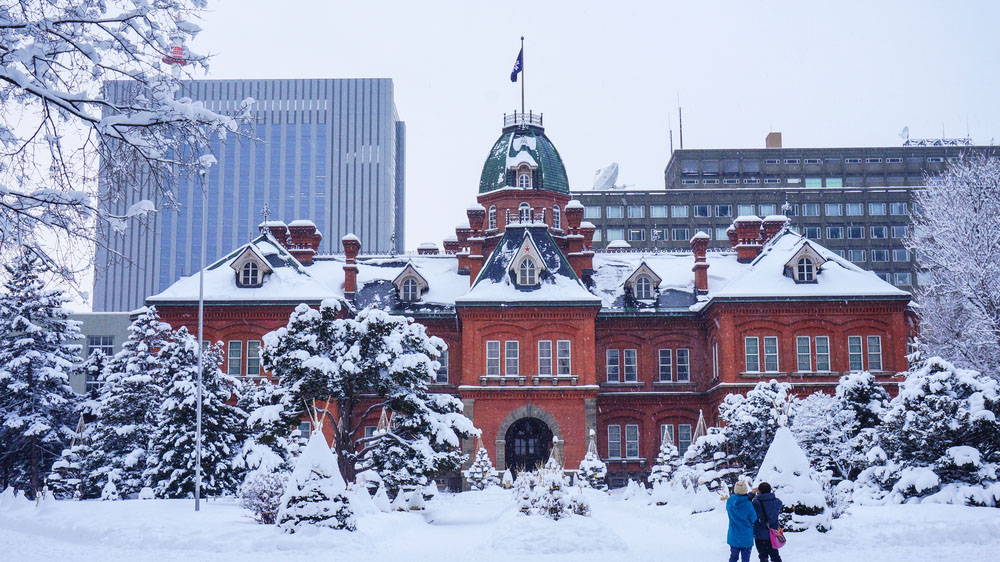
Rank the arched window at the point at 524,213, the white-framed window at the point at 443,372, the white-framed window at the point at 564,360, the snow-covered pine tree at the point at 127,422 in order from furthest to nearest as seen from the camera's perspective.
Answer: the arched window at the point at 524,213 → the white-framed window at the point at 443,372 → the white-framed window at the point at 564,360 → the snow-covered pine tree at the point at 127,422

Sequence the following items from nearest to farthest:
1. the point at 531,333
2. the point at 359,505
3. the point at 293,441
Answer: the point at 359,505 < the point at 293,441 < the point at 531,333

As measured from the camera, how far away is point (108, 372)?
37.1 meters

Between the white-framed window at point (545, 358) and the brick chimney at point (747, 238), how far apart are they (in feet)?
45.4

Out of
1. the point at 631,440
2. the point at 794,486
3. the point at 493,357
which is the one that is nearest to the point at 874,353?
the point at 631,440

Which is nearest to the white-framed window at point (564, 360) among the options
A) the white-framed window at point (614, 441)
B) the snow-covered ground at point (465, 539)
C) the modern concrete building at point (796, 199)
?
the white-framed window at point (614, 441)

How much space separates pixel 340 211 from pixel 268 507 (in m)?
103

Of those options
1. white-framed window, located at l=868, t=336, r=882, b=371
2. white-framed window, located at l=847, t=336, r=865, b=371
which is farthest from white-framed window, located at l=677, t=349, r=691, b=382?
white-framed window, located at l=868, t=336, r=882, b=371

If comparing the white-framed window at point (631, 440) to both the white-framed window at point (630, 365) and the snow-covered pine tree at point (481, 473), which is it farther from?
the snow-covered pine tree at point (481, 473)

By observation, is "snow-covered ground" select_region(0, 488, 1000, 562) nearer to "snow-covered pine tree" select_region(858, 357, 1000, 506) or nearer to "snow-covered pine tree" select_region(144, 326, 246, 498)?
"snow-covered pine tree" select_region(858, 357, 1000, 506)

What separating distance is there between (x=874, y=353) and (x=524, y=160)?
20202mm

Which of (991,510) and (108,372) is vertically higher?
(108,372)

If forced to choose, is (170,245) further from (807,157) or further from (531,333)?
(531,333)

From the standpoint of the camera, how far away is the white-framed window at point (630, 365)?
4841cm

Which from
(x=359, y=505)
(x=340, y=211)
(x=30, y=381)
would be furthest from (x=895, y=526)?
(x=340, y=211)
